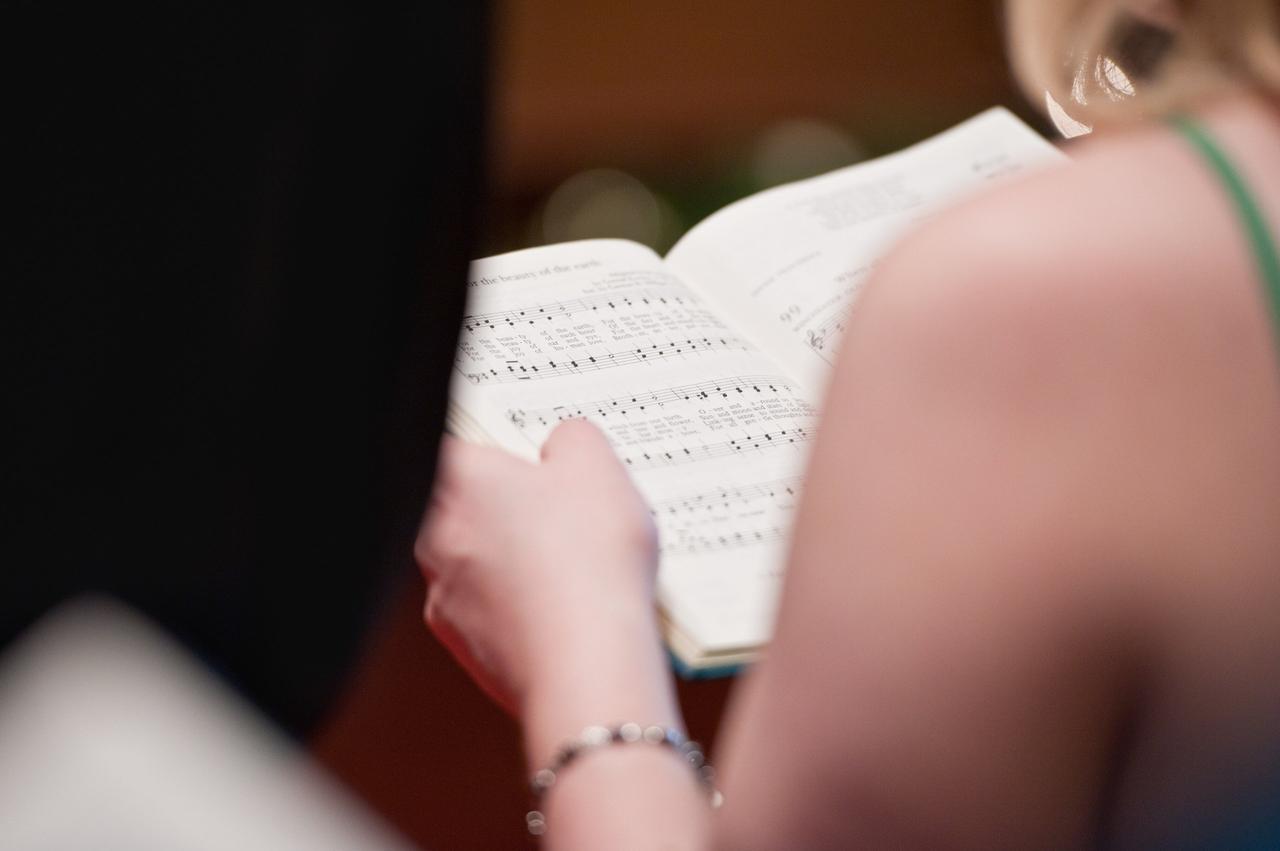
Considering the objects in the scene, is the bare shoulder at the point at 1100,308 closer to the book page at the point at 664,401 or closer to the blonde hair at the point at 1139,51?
the blonde hair at the point at 1139,51

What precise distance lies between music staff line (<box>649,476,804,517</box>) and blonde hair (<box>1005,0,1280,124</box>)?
278mm

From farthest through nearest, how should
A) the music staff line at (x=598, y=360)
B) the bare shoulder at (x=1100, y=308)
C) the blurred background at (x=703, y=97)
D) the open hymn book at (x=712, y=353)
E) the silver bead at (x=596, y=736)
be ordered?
1. the blurred background at (x=703, y=97)
2. the music staff line at (x=598, y=360)
3. the open hymn book at (x=712, y=353)
4. the silver bead at (x=596, y=736)
5. the bare shoulder at (x=1100, y=308)

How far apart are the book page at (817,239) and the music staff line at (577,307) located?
3 centimetres

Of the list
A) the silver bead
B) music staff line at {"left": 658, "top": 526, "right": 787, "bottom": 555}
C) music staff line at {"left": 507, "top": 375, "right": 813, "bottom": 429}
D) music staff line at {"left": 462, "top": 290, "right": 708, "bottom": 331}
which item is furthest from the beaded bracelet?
music staff line at {"left": 462, "top": 290, "right": 708, "bottom": 331}

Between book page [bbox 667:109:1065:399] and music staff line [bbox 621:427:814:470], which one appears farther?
book page [bbox 667:109:1065:399]

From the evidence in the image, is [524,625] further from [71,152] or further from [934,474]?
[71,152]

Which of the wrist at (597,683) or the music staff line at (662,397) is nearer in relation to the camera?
the wrist at (597,683)

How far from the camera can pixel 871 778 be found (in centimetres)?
53

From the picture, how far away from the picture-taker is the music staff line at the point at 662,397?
87 centimetres

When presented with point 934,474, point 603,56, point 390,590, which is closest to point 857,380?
point 934,474

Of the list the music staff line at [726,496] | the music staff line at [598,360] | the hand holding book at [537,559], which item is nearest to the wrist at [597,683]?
the hand holding book at [537,559]

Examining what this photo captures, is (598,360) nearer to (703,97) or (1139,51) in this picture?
(1139,51)

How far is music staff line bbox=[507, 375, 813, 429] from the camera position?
0.87 meters

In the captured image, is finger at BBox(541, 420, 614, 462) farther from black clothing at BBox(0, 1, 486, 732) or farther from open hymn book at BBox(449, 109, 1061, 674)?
black clothing at BBox(0, 1, 486, 732)
